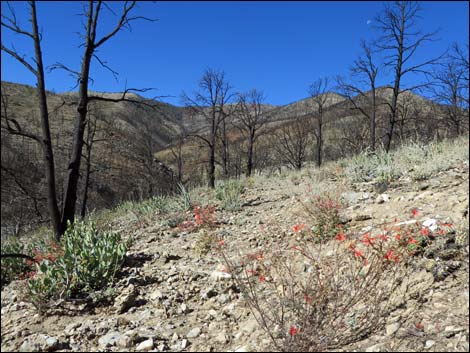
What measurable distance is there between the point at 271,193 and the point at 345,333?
554cm

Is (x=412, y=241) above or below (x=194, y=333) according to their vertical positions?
above

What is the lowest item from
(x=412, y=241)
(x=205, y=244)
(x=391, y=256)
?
(x=205, y=244)

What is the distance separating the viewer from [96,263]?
4109mm

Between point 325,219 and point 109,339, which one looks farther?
point 325,219

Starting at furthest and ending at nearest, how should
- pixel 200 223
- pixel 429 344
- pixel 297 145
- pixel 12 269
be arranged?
pixel 297 145
pixel 200 223
pixel 12 269
pixel 429 344

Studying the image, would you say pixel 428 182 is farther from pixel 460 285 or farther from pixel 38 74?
pixel 38 74

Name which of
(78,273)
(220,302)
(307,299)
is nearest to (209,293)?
(220,302)

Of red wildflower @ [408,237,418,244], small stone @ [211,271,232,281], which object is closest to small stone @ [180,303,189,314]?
small stone @ [211,271,232,281]

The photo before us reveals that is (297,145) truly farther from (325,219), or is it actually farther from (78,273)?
(78,273)

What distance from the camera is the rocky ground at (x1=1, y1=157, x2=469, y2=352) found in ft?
7.93

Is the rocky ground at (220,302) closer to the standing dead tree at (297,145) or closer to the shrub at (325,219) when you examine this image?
the shrub at (325,219)

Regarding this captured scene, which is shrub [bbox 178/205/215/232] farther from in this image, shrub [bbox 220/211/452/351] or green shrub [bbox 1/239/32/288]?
green shrub [bbox 1/239/32/288]

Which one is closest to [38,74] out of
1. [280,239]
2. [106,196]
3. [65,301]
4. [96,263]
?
[96,263]

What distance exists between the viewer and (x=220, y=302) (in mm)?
3371
